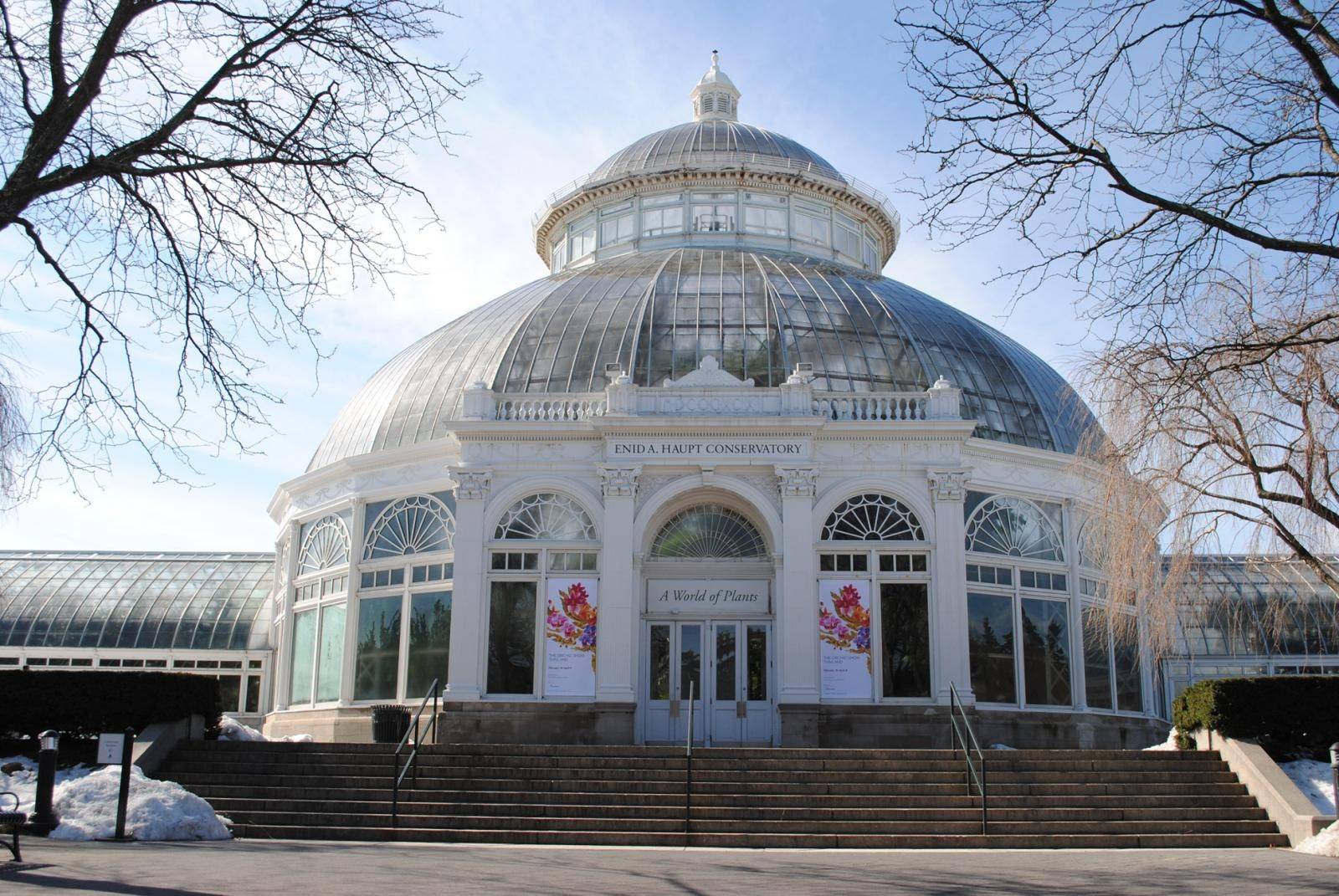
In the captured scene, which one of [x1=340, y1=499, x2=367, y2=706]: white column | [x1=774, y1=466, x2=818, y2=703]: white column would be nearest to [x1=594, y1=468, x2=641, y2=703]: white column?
[x1=774, y1=466, x2=818, y2=703]: white column

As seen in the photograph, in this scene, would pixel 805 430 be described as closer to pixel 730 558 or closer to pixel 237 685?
pixel 730 558

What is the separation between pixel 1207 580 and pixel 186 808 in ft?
78.8

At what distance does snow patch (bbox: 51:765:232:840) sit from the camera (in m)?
14.6

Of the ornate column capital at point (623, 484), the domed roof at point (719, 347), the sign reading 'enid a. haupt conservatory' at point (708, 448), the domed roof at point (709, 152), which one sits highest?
the domed roof at point (709, 152)

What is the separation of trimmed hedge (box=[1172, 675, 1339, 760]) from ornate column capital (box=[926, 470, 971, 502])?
6423mm

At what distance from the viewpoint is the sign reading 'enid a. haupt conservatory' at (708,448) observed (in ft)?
80.1

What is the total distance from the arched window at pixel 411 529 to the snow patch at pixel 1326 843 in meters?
15.8

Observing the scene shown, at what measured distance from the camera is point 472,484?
81.5 feet

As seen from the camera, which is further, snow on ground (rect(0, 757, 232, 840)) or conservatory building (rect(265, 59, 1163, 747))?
conservatory building (rect(265, 59, 1163, 747))

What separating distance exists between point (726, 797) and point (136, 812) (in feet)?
24.2

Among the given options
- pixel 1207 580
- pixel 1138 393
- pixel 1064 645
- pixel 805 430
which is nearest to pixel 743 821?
pixel 1138 393

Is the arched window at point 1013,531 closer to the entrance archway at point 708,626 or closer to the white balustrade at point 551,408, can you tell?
the entrance archway at point 708,626

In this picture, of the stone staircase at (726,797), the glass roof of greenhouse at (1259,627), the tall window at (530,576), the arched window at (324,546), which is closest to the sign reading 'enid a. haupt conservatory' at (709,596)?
the tall window at (530,576)

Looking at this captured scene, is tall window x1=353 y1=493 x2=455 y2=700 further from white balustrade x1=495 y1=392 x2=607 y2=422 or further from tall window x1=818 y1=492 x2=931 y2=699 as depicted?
tall window x1=818 y1=492 x2=931 y2=699
